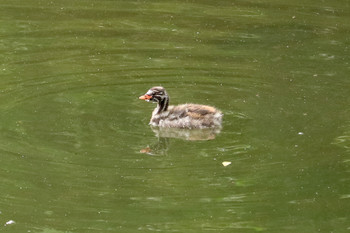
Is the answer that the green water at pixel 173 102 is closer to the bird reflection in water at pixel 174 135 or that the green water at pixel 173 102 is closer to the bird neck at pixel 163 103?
the bird reflection in water at pixel 174 135

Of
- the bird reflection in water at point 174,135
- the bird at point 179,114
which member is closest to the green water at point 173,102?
the bird reflection in water at point 174,135

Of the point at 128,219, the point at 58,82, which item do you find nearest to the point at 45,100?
the point at 58,82

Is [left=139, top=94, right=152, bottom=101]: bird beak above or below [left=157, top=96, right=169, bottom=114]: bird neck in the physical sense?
above

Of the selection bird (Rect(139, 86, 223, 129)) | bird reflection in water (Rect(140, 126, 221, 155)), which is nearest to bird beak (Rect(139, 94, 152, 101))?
bird (Rect(139, 86, 223, 129))

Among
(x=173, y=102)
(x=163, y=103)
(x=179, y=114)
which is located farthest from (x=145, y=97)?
(x=173, y=102)

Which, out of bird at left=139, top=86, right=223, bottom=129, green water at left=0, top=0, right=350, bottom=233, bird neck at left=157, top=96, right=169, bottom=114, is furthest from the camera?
bird neck at left=157, top=96, right=169, bottom=114

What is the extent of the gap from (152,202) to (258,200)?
933mm

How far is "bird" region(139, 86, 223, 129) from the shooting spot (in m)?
11.1

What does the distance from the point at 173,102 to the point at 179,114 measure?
2.49 ft

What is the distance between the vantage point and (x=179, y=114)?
37.4ft

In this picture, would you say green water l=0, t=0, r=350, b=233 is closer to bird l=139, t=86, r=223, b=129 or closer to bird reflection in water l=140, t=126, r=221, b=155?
bird reflection in water l=140, t=126, r=221, b=155

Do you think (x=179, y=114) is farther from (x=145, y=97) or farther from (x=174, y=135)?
(x=145, y=97)

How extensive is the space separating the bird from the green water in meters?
0.18

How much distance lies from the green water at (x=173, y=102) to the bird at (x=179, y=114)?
183 millimetres
